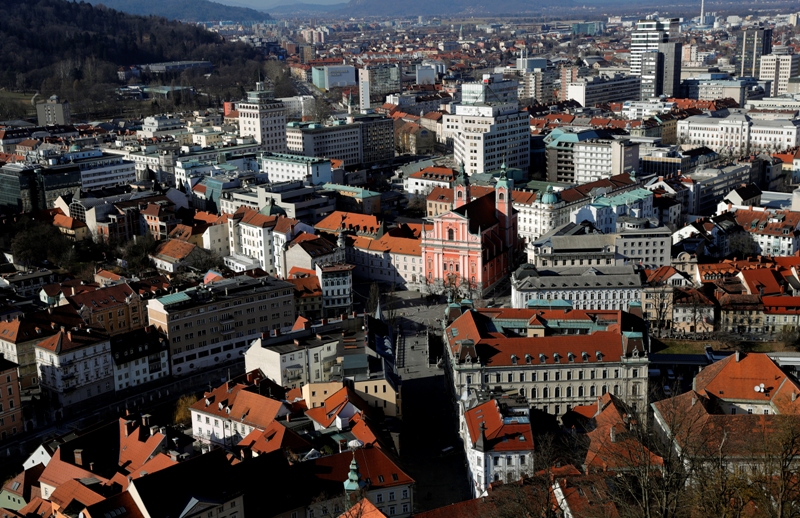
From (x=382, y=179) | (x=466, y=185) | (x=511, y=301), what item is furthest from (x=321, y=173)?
(x=511, y=301)

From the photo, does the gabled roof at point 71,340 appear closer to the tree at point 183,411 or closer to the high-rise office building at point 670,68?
the tree at point 183,411

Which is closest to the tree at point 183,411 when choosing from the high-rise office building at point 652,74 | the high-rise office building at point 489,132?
the high-rise office building at point 489,132

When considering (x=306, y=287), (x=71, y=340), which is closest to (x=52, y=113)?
(x=306, y=287)

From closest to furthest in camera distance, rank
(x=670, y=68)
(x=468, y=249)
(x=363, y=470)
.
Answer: (x=363, y=470)
(x=468, y=249)
(x=670, y=68)

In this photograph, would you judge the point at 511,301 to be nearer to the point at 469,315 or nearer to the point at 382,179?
the point at 469,315

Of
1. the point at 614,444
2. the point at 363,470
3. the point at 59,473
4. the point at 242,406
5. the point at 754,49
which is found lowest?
the point at 59,473

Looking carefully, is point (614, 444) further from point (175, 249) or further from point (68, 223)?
point (68, 223)

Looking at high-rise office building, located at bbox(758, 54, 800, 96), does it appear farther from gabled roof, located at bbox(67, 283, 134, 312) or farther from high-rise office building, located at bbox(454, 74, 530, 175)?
gabled roof, located at bbox(67, 283, 134, 312)
